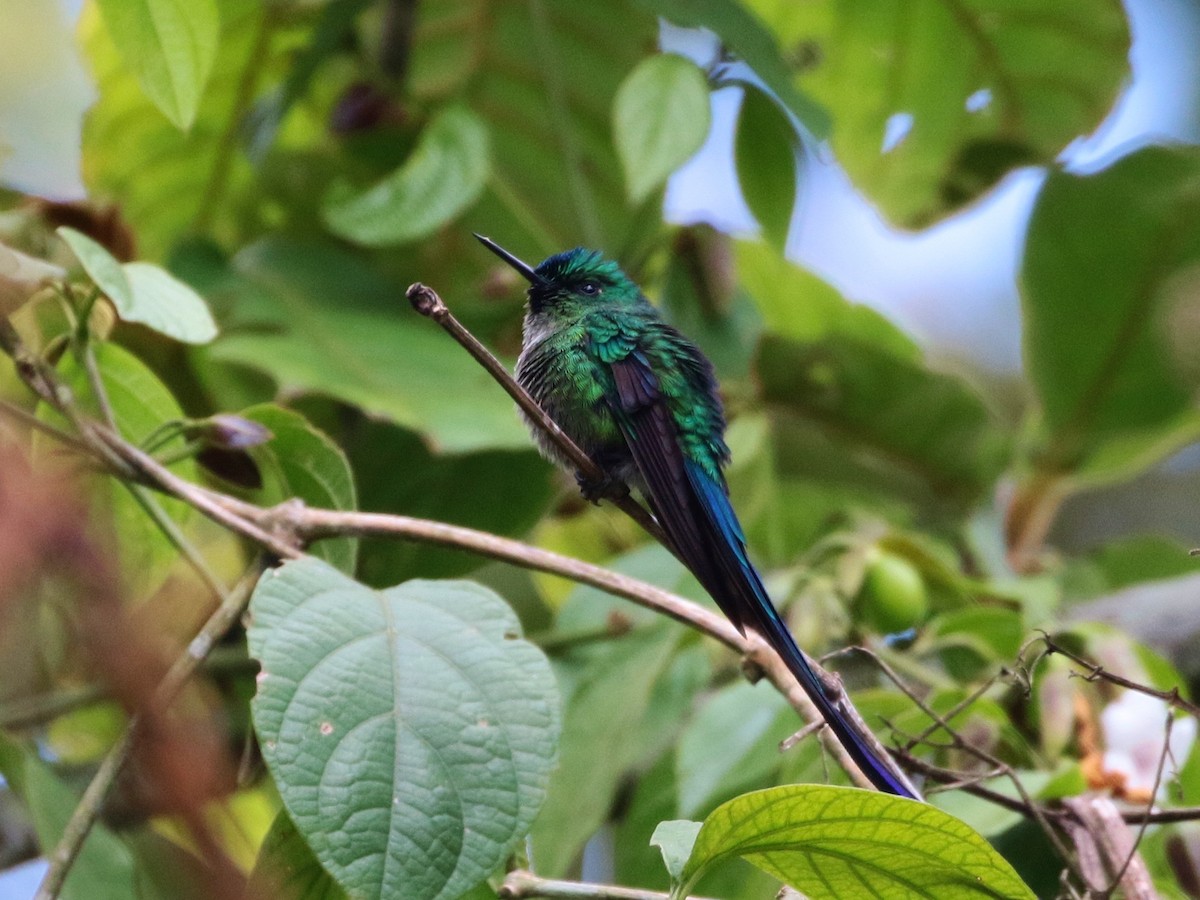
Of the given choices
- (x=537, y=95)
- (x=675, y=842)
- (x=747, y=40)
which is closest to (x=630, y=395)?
(x=747, y=40)

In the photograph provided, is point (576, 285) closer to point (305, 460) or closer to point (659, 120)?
point (659, 120)

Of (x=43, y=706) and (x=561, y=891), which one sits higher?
(x=561, y=891)

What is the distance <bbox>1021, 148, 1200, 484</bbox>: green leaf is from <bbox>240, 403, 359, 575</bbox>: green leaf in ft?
7.56

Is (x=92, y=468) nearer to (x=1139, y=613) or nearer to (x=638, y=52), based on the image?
(x=638, y=52)

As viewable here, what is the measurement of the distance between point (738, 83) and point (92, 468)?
1.31 m

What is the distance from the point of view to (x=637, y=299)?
2605 millimetres

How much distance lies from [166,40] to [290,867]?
99cm

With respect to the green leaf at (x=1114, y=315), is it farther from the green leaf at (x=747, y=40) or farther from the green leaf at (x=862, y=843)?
the green leaf at (x=862, y=843)

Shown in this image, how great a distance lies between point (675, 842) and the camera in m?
1.31

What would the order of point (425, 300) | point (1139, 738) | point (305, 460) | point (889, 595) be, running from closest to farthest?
point (425, 300)
point (305, 460)
point (1139, 738)
point (889, 595)

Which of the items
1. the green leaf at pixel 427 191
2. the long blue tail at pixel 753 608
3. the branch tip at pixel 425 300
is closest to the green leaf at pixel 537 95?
the green leaf at pixel 427 191

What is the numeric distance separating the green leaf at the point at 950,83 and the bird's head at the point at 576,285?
0.90m

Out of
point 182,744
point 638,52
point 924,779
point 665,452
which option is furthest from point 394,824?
point 638,52

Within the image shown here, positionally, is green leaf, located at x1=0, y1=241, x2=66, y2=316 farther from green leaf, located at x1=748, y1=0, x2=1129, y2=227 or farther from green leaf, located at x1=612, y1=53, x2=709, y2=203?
green leaf, located at x1=748, y1=0, x2=1129, y2=227
